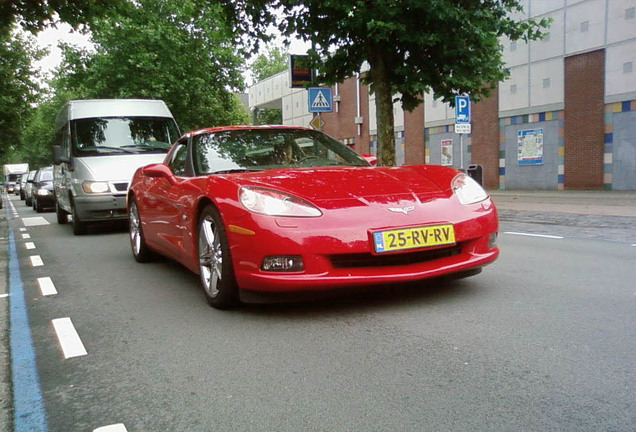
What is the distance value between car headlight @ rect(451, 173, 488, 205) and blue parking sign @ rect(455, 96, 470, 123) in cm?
872


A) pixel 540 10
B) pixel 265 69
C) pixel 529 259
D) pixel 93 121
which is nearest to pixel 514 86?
pixel 540 10

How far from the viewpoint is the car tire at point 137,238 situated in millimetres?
6523

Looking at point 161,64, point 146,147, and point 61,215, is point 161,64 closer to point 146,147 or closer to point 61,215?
point 61,215

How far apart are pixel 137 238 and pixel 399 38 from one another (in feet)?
27.0

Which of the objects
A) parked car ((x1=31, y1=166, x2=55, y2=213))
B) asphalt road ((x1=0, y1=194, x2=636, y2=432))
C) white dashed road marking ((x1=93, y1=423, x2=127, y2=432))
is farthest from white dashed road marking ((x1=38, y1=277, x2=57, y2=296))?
parked car ((x1=31, y1=166, x2=55, y2=213))

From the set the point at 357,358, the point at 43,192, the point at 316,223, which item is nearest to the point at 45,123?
the point at 43,192

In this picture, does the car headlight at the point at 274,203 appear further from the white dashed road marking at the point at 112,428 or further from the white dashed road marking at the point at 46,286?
the white dashed road marking at the point at 46,286

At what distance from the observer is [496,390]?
2.56 metres

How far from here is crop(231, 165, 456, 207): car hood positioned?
397 cm

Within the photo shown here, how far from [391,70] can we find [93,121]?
6.95m

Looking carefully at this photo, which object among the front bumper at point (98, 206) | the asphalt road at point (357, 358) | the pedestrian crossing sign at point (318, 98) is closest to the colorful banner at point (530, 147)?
the pedestrian crossing sign at point (318, 98)

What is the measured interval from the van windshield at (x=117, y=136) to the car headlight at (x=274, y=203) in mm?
7131

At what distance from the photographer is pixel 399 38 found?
1288cm

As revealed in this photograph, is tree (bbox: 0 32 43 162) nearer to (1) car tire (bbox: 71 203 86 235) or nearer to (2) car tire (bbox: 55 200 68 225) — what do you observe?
(2) car tire (bbox: 55 200 68 225)
